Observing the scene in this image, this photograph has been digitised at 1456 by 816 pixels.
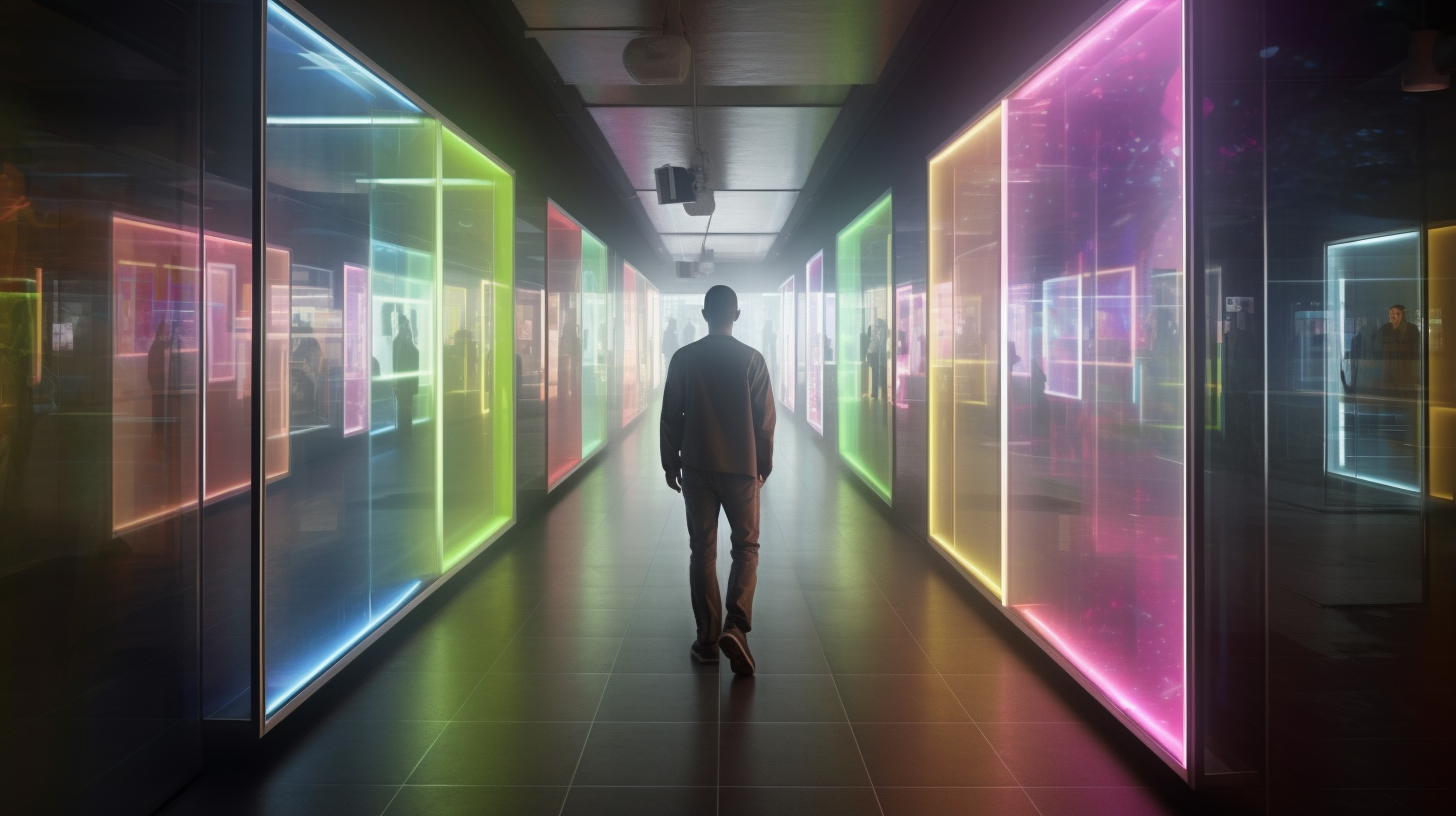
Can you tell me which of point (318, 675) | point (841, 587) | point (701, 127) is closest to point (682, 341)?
point (701, 127)

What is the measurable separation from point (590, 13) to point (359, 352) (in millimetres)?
2703

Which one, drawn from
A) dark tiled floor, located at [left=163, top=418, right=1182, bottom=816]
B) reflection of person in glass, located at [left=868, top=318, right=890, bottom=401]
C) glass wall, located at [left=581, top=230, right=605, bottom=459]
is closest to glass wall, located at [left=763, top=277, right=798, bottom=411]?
glass wall, located at [left=581, top=230, right=605, bottom=459]

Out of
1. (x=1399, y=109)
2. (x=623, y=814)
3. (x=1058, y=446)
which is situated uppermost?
(x=1399, y=109)

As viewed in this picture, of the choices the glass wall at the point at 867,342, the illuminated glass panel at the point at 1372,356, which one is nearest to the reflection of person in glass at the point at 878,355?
Answer: the glass wall at the point at 867,342

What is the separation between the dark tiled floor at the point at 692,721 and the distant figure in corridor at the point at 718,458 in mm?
310

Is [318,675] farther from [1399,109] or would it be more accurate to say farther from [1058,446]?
[1399,109]

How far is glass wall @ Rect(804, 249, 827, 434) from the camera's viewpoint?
13.0 m

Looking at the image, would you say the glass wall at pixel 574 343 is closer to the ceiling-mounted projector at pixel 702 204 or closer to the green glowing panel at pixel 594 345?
the green glowing panel at pixel 594 345

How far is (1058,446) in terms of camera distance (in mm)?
4008

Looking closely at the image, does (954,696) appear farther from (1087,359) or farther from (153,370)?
(153,370)

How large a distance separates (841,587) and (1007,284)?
80.7 inches

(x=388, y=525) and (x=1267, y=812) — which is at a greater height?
(x=388, y=525)

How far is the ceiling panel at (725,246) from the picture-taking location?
17.1 m

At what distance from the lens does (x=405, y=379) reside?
458 cm
